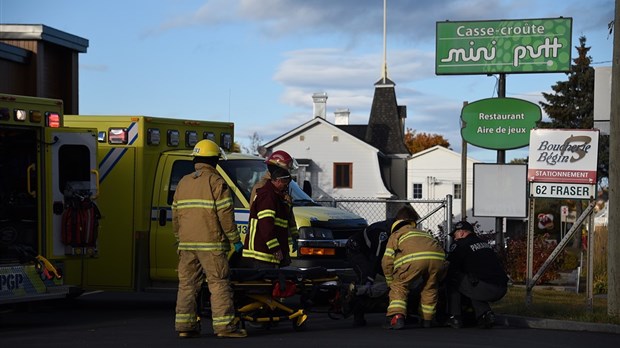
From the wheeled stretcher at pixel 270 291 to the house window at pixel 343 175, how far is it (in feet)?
158

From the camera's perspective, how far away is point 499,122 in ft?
62.0

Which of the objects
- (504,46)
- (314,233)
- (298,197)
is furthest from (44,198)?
(504,46)

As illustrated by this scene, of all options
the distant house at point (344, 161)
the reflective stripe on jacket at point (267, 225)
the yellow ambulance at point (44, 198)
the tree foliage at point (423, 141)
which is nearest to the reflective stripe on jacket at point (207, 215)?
the reflective stripe on jacket at point (267, 225)

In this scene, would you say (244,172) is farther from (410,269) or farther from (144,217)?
(410,269)

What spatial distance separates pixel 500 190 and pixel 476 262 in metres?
5.84

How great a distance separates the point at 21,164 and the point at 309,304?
4088mm

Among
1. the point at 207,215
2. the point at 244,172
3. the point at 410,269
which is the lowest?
the point at 410,269

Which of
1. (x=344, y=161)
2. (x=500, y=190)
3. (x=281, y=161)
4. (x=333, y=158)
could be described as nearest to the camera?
(x=281, y=161)

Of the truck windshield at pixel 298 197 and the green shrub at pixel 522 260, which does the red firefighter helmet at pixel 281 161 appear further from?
the green shrub at pixel 522 260

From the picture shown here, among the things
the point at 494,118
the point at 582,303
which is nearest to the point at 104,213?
the point at 582,303

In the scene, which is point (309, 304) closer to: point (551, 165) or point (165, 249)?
point (165, 249)

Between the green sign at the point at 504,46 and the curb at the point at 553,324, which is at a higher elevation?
the green sign at the point at 504,46

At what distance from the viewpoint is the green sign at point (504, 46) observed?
62.1 feet

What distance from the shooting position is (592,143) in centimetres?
1312
